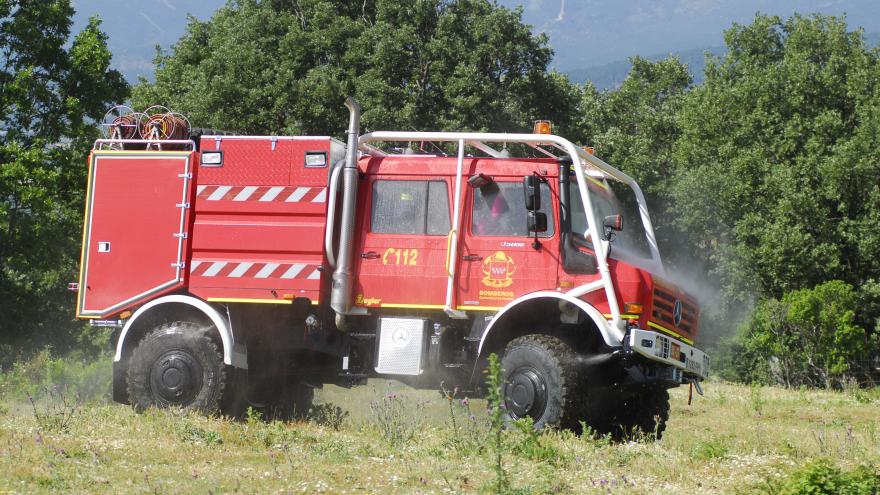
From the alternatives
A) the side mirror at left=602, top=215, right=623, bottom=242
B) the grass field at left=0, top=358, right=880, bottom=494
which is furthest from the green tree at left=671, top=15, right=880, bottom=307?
the side mirror at left=602, top=215, right=623, bottom=242

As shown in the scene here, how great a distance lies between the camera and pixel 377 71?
3625 cm

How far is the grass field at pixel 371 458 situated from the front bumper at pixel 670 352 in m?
0.78

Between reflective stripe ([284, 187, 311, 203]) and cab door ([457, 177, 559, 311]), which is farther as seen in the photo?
reflective stripe ([284, 187, 311, 203])

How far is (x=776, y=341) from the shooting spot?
3409 centimetres

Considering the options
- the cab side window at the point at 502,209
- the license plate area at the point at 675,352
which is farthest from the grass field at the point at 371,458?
the cab side window at the point at 502,209

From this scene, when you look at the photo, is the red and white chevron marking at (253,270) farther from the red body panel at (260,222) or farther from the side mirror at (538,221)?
the side mirror at (538,221)

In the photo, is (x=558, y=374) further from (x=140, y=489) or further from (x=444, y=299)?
(x=140, y=489)

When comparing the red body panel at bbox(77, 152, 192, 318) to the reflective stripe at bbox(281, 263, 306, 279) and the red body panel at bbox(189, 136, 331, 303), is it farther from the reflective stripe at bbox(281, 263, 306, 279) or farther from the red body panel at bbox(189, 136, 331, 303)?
the reflective stripe at bbox(281, 263, 306, 279)

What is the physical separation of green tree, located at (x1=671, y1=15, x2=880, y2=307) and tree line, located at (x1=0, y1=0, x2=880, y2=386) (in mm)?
75

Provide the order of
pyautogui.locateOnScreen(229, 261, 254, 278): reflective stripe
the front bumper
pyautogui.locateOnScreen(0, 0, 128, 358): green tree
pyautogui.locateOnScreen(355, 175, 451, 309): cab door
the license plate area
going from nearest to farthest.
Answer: the front bumper, the license plate area, pyautogui.locateOnScreen(355, 175, 451, 309): cab door, pyautogui.locateOnScreen(229, 261, 254, 278): reflective stripe, pyautogui.locateOnScreen(0, 0, 128, 358): green tree

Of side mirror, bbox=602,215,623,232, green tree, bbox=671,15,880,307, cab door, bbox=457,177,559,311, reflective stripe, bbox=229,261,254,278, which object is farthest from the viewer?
green tree, bbox=671,15,880,307

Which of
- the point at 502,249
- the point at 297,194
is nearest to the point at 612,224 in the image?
the point at 502,249

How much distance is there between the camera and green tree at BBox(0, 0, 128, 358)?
3306 centimetres

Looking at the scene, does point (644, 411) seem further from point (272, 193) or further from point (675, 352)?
point (272, 193)
